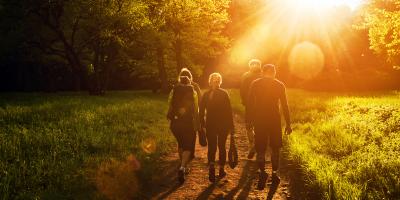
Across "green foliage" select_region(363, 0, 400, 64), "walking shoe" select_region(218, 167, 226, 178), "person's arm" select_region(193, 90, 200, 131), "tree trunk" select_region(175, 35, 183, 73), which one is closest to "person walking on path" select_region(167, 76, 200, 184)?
"person's arm" select_region(193, 90, 200, 131)

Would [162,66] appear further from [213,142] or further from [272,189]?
[272,189]

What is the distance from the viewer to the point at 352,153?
978 cm

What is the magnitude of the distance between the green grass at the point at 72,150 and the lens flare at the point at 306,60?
3159 cm

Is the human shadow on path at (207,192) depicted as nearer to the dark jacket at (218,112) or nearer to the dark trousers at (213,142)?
the dark trousers at (213,142)

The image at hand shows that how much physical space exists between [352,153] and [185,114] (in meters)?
4.16

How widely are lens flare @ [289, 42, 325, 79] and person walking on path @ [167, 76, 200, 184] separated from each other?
1432 inches

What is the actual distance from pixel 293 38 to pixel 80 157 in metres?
44.0

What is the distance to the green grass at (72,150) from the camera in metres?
7.48

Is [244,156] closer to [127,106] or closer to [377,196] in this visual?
[377,196]

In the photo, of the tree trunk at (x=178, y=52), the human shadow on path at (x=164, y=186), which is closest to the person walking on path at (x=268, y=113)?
the human shadow on path at (x=164, y=186)

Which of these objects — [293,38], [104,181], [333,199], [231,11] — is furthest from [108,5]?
[231,11]

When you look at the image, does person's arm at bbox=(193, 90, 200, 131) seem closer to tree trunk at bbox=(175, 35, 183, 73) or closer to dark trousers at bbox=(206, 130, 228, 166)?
dark trousers at bbox=(206, 130, 228, 166)

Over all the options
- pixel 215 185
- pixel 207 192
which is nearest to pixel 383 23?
pixel 215 185

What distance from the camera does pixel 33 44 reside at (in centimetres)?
3512
